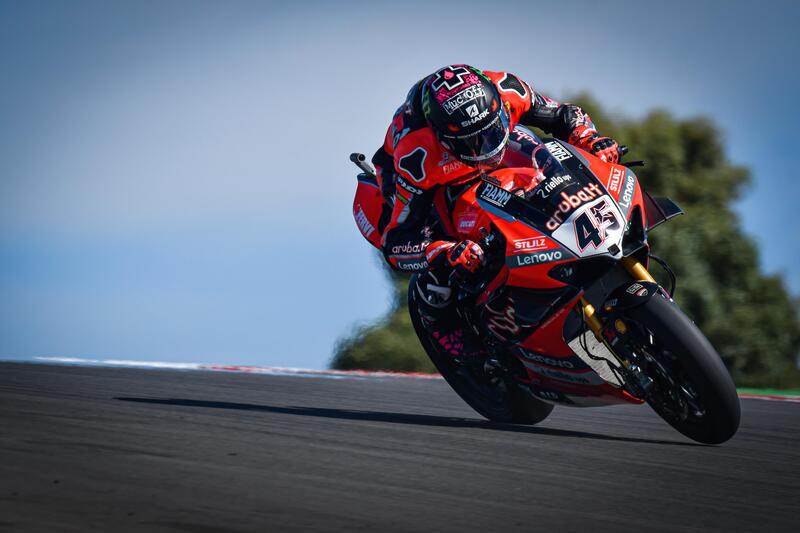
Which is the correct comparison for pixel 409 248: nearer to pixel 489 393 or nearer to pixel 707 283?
pixel 489 393

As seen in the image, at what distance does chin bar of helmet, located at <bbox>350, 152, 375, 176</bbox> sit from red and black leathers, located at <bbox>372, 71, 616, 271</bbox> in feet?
1.68

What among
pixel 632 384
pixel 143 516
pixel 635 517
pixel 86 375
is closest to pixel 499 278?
pixel 632 384

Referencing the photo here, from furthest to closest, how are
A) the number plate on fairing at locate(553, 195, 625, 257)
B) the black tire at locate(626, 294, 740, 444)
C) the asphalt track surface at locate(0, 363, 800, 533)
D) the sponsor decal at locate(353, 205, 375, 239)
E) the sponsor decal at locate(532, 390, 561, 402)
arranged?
the sponsor decal at locate(353, 205, 375, 239) < the sponsor decal at locate(532, 390, 561, 402) < the number plate on fairing at locate(553, 195, 625, 257) < the black tire at locate(626, 294, 740, 444) < the asphalt track surface at locate(0, 363, 800, 533)

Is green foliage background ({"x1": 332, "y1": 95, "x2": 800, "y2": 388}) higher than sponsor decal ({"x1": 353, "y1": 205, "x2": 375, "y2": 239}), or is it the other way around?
sponsor decal ({"x1": 353, "y1": 205, "x2": 375, "y2": 239})

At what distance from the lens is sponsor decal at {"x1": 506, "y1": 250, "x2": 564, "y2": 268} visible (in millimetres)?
5328

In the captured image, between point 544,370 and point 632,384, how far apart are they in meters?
0.66

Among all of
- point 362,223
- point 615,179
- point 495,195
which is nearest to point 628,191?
point 615,179

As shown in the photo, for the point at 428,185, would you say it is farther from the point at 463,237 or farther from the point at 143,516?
the point at 143,516

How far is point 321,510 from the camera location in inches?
138

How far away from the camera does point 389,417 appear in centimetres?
668

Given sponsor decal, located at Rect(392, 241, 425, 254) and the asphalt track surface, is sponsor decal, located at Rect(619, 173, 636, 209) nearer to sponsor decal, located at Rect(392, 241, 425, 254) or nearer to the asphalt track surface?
sponsor decal, located at Rect(392, 241, 425, 254)

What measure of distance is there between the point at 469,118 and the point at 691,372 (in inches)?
70.9

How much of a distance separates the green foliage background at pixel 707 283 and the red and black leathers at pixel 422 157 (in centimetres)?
837

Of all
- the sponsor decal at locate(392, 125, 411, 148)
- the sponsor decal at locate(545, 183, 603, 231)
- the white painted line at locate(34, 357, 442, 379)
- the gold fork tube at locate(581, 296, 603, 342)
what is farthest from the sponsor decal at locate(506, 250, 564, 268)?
the white painted line at locate(34, 357, 442, 379)
